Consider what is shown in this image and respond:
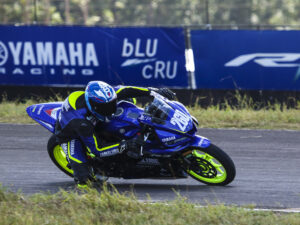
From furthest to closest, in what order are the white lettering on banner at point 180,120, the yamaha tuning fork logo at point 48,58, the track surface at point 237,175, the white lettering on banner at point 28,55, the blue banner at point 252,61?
the white lettering on banner at point 28,55 < the yamaha tuning fork logo at point 48,58 < the blue banner at point 252,61 < the track surface at point 237,175 < the white lettering on banner at point 180,120

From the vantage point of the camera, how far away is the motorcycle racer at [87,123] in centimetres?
729

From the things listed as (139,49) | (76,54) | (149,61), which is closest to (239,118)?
(149,61)

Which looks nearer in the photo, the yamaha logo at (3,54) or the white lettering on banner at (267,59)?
the white lettering on banner at (267,59)

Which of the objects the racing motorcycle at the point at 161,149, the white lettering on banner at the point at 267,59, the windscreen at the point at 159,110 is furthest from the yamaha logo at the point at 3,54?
the windscreen at the point at 159,110

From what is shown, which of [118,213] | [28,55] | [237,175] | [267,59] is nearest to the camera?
[118,213]

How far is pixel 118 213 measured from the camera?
6199 millimetres

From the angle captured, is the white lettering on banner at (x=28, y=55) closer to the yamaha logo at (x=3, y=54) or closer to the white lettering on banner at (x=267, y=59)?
the yamaha logo at (x=3, y=54)

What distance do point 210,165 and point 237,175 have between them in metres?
1.26

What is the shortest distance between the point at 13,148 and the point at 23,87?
5971 millimetres

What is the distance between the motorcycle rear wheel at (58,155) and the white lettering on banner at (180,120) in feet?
5.83

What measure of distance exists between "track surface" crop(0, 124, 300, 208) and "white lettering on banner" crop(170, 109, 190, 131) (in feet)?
2.81

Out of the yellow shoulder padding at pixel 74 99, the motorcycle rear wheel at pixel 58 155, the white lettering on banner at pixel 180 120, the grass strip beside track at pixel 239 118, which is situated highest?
the yellow shoulder padding at pixel 74 99

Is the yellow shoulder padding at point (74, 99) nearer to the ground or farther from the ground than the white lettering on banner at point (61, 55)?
farther from the ground

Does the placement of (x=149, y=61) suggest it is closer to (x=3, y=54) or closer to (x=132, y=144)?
(x=3, y=54)
